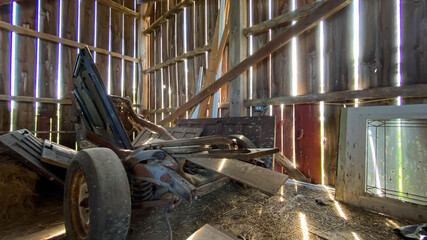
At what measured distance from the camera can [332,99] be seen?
2.62 meters

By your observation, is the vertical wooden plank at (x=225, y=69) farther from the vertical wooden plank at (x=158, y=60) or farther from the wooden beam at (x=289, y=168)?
the vertical wooden plank at (x=158, y=60)

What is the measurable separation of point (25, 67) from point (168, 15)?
3.77m

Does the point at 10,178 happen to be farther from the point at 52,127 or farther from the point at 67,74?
the point at 67,74

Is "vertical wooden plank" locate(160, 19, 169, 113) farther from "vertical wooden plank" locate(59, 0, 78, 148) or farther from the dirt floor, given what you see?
the dirt floor

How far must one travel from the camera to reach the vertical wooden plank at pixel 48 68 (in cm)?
462

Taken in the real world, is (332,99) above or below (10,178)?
above

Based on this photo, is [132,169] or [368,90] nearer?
[132,169]

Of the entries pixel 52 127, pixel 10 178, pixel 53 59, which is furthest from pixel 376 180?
pixel 53 59

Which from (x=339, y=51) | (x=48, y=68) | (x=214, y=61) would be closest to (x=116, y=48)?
(x=48, y=68)

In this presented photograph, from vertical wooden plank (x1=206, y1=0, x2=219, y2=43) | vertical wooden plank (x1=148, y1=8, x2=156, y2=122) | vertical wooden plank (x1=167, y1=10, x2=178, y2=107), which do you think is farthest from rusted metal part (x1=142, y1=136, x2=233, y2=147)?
vertical wooden plank (x1=148, y1=8, x2=156, y2=122)

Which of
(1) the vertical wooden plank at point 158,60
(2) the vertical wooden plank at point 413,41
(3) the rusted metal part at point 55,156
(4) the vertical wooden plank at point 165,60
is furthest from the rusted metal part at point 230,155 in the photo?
(1) the vertical wooden plank at point 158,60

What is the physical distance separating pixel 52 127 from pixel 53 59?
171 cm

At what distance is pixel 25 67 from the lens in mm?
4449

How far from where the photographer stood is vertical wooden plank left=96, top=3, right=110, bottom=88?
220 inches
